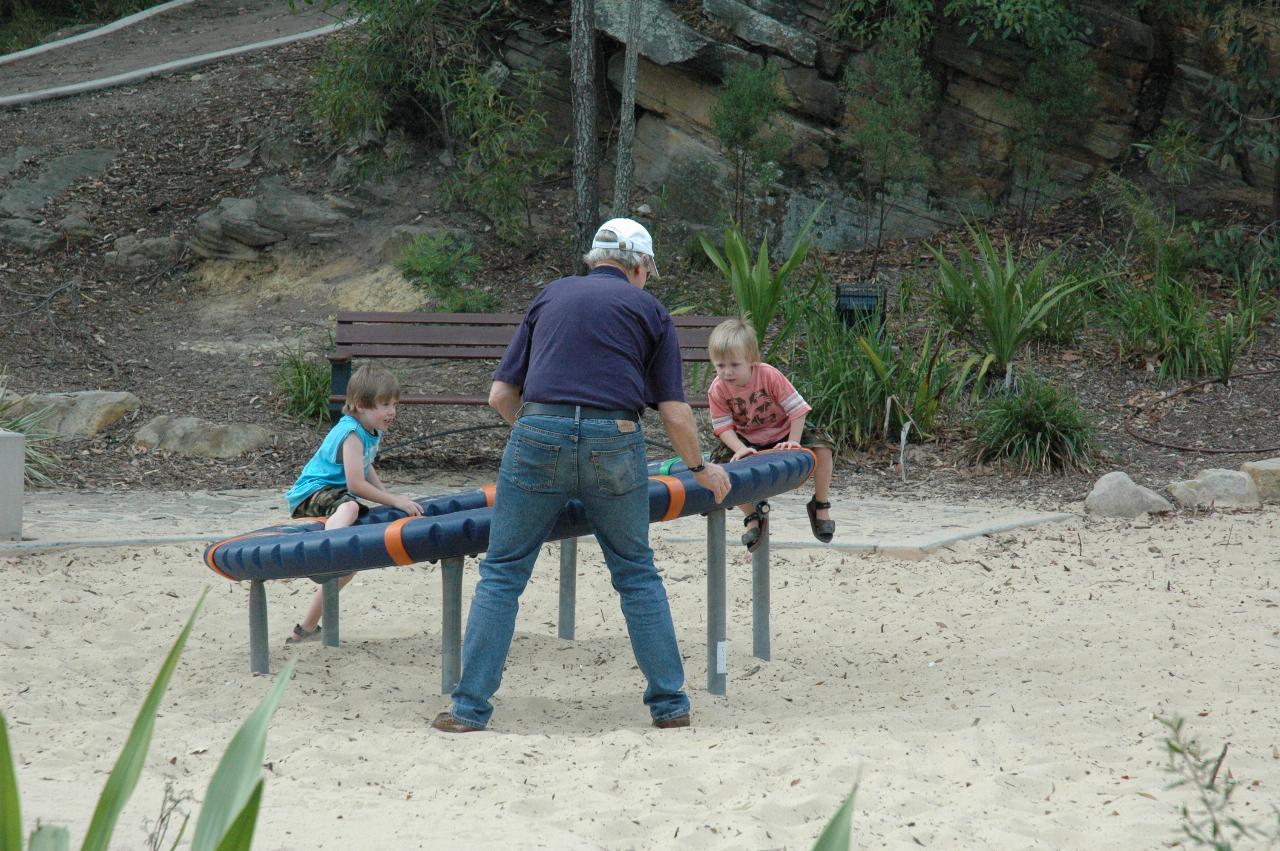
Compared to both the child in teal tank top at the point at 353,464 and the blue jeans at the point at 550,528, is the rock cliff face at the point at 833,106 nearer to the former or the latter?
the child in teal tank top at the point at 353,464

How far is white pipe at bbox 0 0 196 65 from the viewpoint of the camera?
51.3ft

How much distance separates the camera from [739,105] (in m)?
10.5

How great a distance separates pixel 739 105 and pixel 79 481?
5.75 meters

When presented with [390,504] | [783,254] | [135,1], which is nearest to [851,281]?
[783,254]

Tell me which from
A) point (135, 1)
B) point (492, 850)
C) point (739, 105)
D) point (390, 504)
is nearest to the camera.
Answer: point (492, 850)

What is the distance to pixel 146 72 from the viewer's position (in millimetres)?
14594

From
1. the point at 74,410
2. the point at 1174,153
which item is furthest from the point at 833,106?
the point at 74,410

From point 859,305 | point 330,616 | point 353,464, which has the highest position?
point 859,305

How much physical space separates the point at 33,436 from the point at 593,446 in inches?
202

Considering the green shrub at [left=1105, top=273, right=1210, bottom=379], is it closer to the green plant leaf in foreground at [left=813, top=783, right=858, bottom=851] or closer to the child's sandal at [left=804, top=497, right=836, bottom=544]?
the child's sandal at [left=804, top=497, right=836, bottom=544]

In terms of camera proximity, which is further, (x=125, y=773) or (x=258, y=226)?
(x=258, y=226)

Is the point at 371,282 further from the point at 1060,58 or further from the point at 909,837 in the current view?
the point at 909,837

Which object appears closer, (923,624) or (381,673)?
(381,673)

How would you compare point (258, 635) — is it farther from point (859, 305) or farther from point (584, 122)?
point (584, 122)
